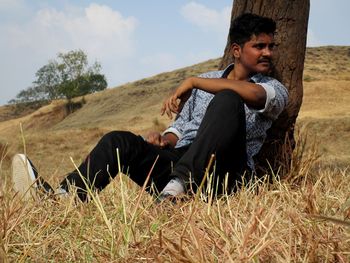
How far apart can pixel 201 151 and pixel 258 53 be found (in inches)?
42.1

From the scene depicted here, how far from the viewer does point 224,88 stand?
3303mm

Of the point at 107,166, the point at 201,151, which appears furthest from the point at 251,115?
the point at 107,166

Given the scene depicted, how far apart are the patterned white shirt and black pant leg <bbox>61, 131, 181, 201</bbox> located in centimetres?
25

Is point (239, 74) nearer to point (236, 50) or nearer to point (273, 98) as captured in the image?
point (236, 50)

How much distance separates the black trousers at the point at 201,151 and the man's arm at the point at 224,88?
0.12m

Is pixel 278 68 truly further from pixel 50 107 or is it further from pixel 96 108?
pixel 50 107

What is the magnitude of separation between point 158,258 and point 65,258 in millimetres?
493

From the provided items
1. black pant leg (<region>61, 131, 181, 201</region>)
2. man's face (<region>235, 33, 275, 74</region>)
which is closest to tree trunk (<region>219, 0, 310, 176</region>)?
man's face (<region>235, 33, 275, 74</region>)

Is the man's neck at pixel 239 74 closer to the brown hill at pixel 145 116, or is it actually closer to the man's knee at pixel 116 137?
the man's knee at pixel 116 137

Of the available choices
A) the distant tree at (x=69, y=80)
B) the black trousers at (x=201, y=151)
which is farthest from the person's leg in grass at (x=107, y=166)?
the distant tree at (x=69, y=80)

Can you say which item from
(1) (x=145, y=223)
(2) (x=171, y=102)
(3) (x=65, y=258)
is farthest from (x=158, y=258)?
(2) (x=171, y=102)

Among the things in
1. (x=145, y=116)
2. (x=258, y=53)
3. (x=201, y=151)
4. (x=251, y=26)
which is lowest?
(x=145, y=116)

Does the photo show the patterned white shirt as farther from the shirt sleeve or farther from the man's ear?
the man's ear

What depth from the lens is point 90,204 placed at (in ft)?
8.66
